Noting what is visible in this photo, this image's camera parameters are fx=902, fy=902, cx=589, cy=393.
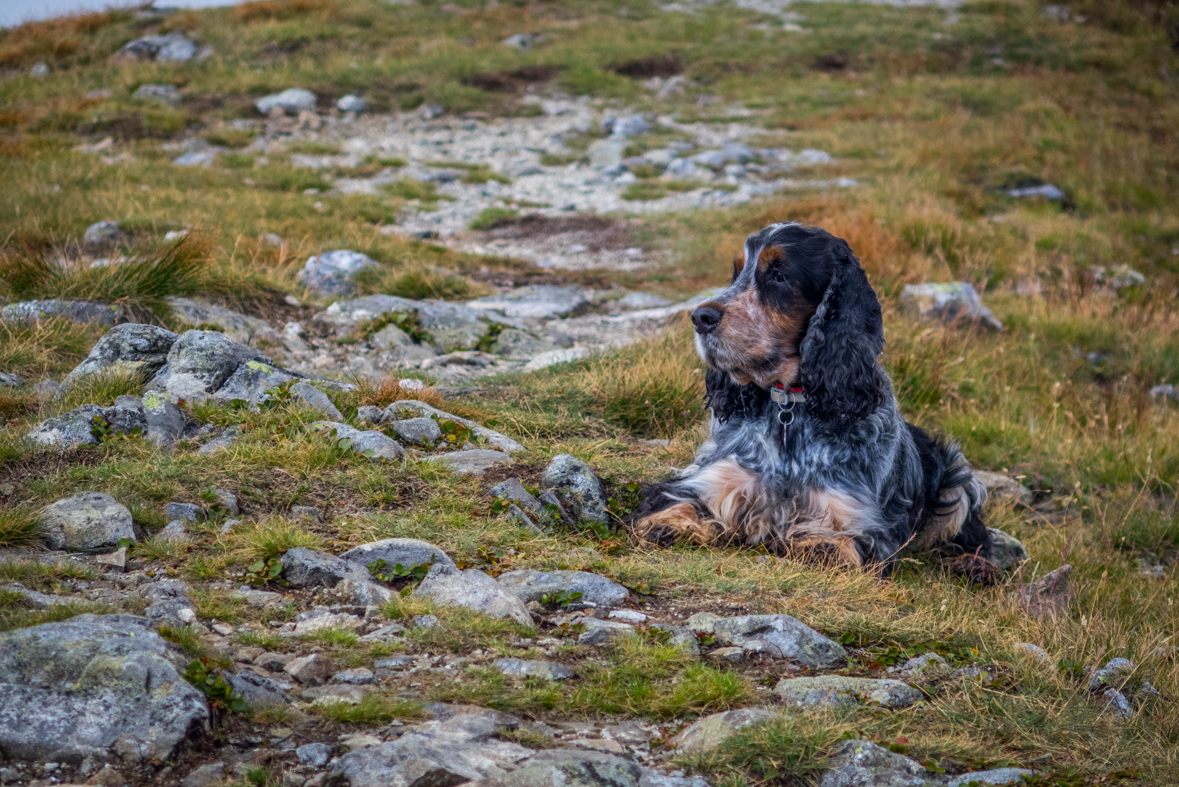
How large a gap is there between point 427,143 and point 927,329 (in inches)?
490

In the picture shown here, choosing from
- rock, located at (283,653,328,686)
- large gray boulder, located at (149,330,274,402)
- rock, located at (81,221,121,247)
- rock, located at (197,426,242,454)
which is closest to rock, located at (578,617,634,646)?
rock, located at (283,653,328,686)

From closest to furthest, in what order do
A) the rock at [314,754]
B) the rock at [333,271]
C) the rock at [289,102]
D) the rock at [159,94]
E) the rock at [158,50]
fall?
1. the rock at [314,754]
2. the rock at [333,271]
3. the rock at [159,94]
4. the rock at [289,102]
5. the rock at [158,50]

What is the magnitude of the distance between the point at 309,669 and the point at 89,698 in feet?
2.23

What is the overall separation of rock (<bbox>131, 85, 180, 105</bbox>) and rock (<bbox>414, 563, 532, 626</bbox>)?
18.4 metres

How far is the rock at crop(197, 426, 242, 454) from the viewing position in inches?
181

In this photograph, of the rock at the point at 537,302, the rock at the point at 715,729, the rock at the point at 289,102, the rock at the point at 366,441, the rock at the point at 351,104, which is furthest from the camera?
the rock at the point at 351,104

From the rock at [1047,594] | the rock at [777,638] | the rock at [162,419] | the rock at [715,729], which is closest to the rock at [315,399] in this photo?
the rock at [162,419]

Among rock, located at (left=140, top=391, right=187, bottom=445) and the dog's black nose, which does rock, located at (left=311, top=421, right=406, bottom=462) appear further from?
the dog's black nose

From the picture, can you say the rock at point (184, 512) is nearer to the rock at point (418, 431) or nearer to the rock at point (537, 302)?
the rock at point (418, 431)

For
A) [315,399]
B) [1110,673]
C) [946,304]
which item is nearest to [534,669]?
[1110,673]

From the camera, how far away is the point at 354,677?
294 centimetres

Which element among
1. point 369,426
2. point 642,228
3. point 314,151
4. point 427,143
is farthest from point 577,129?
point 369,426

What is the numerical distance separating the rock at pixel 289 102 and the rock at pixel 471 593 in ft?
57.9

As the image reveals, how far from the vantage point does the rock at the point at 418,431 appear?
5.22 meters
